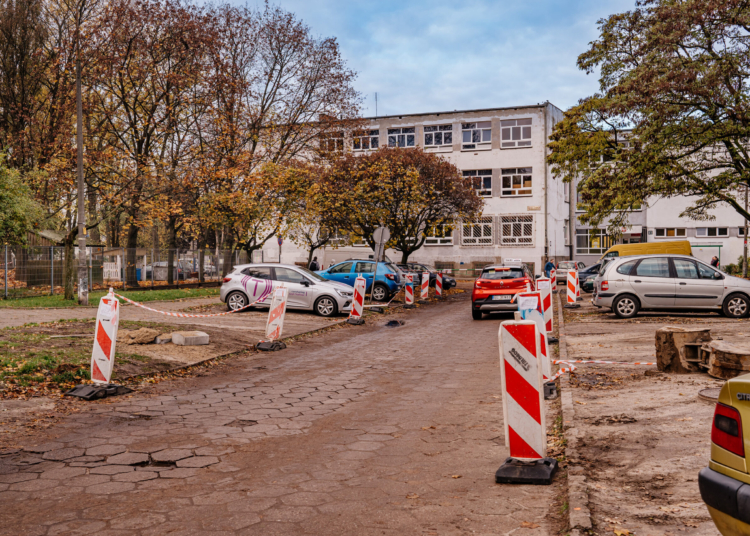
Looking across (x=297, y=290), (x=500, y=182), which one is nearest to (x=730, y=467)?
(x=297, y=290)

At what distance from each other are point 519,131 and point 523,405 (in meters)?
47.1

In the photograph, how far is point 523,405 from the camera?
5.19 m

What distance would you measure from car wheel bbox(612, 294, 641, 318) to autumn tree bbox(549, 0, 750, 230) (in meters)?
6.98

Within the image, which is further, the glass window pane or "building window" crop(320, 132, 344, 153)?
"building window" crop(320, 132, 344, 153)

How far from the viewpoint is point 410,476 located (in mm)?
5324

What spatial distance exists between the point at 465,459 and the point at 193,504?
237cm

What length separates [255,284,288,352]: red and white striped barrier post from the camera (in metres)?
13.3

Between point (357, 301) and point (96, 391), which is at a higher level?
point (357, 301)

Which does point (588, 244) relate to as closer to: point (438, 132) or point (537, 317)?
point (438, 132)

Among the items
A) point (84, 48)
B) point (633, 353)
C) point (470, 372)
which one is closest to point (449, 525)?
point (470, 372)

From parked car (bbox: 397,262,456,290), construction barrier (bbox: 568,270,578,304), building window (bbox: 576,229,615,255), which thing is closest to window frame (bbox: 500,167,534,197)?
building window (bbox: 576,229,615,255)

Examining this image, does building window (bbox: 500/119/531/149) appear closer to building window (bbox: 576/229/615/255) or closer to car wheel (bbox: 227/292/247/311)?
building window (bbox: 576/229/615/255)

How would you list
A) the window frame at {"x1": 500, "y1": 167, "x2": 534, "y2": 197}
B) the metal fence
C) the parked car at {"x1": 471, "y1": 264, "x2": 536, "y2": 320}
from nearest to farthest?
the parked car at {"x1": 471, "y1": 264, "x2": 536, "y2": 320} → the metal fence → the window frame at {"x1": 500, "y1": 167, "x2": 534, "y2": 197}

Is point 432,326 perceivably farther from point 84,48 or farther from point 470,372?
point 84,48
